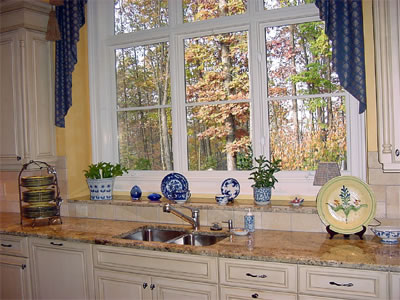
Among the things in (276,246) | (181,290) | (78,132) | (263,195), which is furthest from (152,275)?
(78,132)

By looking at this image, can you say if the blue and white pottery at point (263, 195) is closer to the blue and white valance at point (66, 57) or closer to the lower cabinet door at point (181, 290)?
the lower cabinet door at point (181, 290)

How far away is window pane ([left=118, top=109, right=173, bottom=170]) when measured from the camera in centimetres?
362

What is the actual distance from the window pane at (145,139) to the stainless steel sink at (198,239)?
0.80 metres

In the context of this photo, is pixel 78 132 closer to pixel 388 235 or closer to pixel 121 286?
pixel 121 286

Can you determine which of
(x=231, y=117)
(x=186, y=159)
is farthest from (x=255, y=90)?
(x=186, y=159)

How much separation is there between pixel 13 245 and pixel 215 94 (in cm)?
191

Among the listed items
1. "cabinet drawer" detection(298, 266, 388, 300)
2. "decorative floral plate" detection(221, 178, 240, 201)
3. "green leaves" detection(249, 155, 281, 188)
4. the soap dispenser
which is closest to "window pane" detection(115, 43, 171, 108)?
"decorative floral plate" detection(221, 178, 240, 201)

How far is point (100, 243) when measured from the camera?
279cm

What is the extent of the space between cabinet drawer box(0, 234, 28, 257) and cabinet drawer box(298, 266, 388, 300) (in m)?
2.02

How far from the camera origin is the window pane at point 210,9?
330 centimetres

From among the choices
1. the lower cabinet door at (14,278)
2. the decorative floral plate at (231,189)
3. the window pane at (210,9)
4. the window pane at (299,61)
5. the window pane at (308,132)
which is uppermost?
the window pane at (210,9)

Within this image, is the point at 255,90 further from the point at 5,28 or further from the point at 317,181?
the point at 5,28

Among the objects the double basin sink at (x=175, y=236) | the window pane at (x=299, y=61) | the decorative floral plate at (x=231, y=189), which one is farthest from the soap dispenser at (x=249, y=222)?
the window pane at (x=299, y=61)

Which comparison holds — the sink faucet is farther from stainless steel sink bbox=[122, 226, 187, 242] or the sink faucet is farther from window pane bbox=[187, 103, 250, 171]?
window pane bbox=[187, 103, 250, 171]
